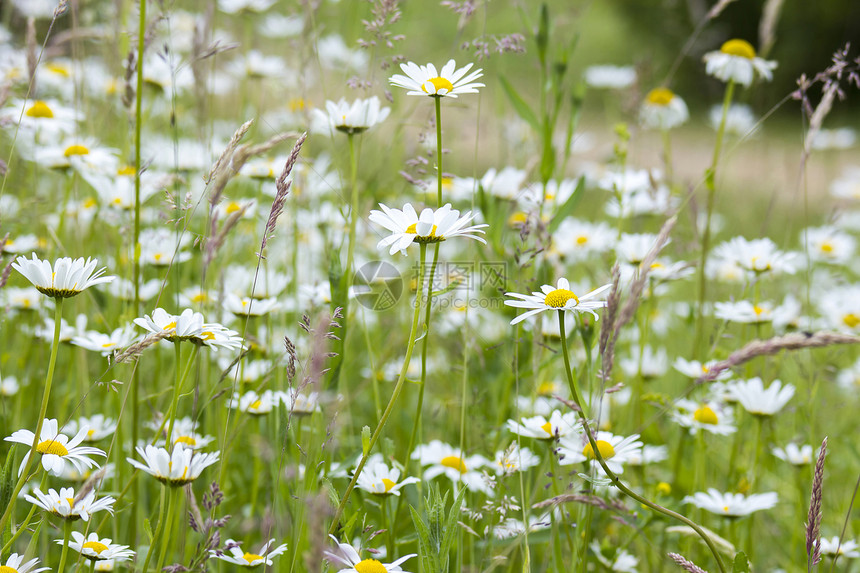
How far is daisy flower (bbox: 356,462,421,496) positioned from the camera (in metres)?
0.93

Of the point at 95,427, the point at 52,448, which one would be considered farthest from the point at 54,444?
the point at 95,427

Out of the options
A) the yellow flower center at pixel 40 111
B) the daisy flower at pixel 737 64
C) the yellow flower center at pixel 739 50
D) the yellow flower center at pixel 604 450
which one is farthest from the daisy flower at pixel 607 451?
the yellow flower center at pixel 40 111

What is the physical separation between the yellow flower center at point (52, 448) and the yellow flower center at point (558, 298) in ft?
1.83

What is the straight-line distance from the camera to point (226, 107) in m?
3.50

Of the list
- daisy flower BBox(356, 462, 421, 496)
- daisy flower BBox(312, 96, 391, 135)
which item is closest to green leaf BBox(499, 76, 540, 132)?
daisy flower BBox(312, 96, 391, 135)

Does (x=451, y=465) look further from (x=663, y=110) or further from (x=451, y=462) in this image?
(x=663, y=110)

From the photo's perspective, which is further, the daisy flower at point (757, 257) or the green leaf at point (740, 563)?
the daisy flower at point (757, 257)

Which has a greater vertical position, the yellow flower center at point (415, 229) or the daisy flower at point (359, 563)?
the yellow flower center at point (415, 229)

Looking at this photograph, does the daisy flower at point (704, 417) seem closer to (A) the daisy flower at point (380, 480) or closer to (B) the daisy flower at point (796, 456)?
(B) the daisy flower at point (796, 456)

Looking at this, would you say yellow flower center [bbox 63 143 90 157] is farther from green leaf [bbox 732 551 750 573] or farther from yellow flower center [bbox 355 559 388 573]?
green leaf [bbox 732 551 750 573]

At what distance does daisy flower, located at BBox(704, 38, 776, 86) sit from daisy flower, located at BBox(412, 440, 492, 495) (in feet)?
3.41

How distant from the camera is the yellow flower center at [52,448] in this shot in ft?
2.70

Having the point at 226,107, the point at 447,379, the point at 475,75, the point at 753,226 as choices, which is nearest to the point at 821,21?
the point at 753,226

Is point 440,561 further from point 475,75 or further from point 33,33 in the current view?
point 33,33
